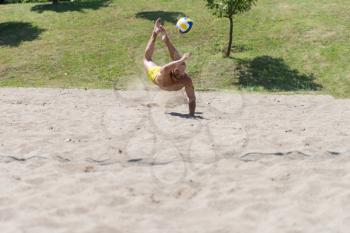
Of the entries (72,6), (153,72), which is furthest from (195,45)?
(72,6)

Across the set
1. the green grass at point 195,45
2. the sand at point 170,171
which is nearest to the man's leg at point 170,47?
the sand at point 170,171

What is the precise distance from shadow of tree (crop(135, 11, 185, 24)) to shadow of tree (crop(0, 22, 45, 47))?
574 cm

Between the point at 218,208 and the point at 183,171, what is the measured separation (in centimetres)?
123

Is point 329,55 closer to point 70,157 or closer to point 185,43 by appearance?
point 185,43

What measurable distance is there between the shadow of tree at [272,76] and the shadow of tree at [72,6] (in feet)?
41.2

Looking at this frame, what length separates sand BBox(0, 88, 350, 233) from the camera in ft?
17.2

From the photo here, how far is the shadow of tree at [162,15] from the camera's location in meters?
24.2

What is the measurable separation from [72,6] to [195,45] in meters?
10.7

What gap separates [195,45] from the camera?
20891mm

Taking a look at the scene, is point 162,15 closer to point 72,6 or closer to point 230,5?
point 72,6

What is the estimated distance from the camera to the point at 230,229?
504cm

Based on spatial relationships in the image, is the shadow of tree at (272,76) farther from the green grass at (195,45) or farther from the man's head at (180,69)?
the man's head at (180,69)

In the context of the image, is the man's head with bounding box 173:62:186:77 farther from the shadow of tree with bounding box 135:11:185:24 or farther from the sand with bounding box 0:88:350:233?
the shadow of tree with bounding box 135:11:185:24

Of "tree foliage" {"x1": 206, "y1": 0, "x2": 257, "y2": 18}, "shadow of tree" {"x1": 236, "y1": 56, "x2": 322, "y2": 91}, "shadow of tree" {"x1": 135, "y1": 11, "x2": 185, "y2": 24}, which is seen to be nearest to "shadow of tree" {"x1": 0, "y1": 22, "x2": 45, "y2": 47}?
"shadow of tree" {"x1": 135, "y1": 11, "x2": 185, "y2": 24}
